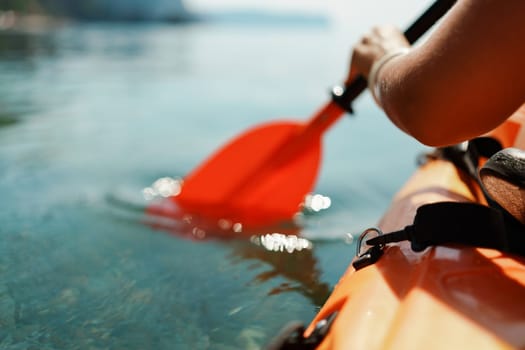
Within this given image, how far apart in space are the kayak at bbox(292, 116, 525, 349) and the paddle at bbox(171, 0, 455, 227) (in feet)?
4.07

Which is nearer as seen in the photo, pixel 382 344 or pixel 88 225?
pixel 382 344

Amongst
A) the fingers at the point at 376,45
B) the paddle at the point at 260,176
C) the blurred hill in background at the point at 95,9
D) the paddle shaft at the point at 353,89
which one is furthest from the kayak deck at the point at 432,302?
the blurred hill in background at the point at 95,9

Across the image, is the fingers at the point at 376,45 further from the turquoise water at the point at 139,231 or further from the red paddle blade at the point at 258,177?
the red paddle blade at the point at 258,177

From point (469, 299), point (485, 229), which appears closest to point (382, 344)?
point (469, 299)

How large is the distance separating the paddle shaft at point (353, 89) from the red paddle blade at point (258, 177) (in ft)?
0.33

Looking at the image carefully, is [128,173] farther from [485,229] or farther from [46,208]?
[485,229]

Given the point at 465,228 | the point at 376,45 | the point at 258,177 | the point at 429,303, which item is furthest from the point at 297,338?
the point at 258,177

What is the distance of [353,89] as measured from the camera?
2.03 metres

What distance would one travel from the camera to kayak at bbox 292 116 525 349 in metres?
0.80

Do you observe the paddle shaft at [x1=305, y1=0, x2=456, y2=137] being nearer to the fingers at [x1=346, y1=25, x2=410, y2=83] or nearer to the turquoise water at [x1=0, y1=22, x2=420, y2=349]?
the fingers at [x1=346, y1=25, x2=410, y2=83]

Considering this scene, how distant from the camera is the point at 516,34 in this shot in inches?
Result: 29.5

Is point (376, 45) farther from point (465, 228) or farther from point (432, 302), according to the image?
point (432, 302)

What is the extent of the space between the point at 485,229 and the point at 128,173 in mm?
2126

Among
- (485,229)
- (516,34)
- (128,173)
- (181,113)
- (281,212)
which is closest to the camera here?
(516,34)
